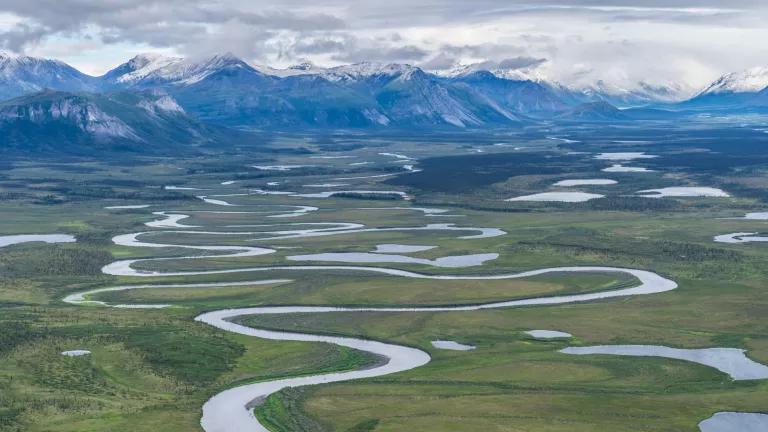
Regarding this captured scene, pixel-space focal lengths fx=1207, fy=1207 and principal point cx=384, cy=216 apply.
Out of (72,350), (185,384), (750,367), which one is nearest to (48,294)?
(72,350)

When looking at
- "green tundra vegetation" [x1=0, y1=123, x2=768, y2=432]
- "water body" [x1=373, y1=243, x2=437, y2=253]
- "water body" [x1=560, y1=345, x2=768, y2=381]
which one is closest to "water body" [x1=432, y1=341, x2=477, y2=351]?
"green tundra vegetation" [x1=0, y1=123, x2=768, y2=432]

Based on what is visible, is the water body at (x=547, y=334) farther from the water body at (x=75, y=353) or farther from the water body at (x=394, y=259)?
the water body at (x=394, y=259)

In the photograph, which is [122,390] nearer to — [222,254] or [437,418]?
[437,418]

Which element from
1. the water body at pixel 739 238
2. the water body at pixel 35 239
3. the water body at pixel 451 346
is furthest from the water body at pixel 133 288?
the water body at pixel 739 238

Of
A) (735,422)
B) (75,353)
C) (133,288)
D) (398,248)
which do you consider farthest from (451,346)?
(398,248)

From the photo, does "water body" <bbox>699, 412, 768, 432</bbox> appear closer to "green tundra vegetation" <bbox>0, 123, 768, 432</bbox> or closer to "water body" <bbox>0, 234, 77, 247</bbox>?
"green tundra vegetation" <bbox>0, 123, 768, 432</bbox>

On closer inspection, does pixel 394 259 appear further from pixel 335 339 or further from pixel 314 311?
pixel 335 339
